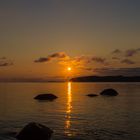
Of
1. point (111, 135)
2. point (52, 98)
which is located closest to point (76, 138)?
point (111, 135)

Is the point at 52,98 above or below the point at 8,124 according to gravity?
above

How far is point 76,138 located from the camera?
91.2ft

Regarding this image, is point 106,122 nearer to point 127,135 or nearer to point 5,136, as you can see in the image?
point 127,135

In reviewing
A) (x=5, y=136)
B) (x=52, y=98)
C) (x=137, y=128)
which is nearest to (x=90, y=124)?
(x=137, y=128)

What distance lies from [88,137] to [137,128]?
7.44 m

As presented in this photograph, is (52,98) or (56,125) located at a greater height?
(52,98)

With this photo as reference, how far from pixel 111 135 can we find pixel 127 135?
160 centimetres

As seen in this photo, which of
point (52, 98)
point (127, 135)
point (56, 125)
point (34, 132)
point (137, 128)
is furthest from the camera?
point (52, 98)

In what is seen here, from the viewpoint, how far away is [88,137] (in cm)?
2800

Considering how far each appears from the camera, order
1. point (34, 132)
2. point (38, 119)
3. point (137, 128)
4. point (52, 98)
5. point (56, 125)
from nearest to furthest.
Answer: point (34, 132) → point (137, 128) → point (56, 125) → point (38, 119) → point (52, 98)

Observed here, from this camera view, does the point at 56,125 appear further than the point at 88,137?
Yes

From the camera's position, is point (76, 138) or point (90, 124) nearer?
point (76, 138)

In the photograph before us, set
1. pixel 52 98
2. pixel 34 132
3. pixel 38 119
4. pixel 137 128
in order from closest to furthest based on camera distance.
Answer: pixel 34 132, pixel 137 128, pixel 38 119, pixel 52 98

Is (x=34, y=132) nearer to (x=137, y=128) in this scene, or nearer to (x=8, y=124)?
(x=8, y=124)
